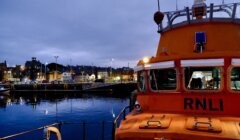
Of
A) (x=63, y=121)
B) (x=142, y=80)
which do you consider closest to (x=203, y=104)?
(x=142, y=80)

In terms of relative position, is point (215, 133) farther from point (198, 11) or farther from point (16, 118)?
point (16, 118)

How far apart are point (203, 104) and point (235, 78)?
1122mm

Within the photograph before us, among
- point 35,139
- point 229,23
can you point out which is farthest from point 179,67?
point 35,139

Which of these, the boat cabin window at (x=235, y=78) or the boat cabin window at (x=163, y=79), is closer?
the boat cabin window at (x=235, y=78)

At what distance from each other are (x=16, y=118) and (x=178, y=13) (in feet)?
146

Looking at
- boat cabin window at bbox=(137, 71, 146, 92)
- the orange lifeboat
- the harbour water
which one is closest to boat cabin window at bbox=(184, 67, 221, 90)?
the orange lifeboat

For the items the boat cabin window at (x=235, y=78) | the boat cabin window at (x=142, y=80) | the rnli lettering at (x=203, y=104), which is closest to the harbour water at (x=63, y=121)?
the boat cabin window at (x=142, y=80)

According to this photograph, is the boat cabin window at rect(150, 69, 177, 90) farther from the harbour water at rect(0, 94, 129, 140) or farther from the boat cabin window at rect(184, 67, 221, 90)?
the harbour water at rect(0, 94, 129, 140)

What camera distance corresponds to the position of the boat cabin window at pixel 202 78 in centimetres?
703

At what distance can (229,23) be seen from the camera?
871 centimetres

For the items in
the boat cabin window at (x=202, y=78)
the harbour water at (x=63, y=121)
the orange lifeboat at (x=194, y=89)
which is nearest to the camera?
the orange lifeboat at (x=194, y=89)

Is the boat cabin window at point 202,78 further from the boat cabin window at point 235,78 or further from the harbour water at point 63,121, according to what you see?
the harbour water at point 63,121

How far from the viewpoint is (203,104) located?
7102 millimetres

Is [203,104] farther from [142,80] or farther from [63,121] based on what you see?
[63,121]
